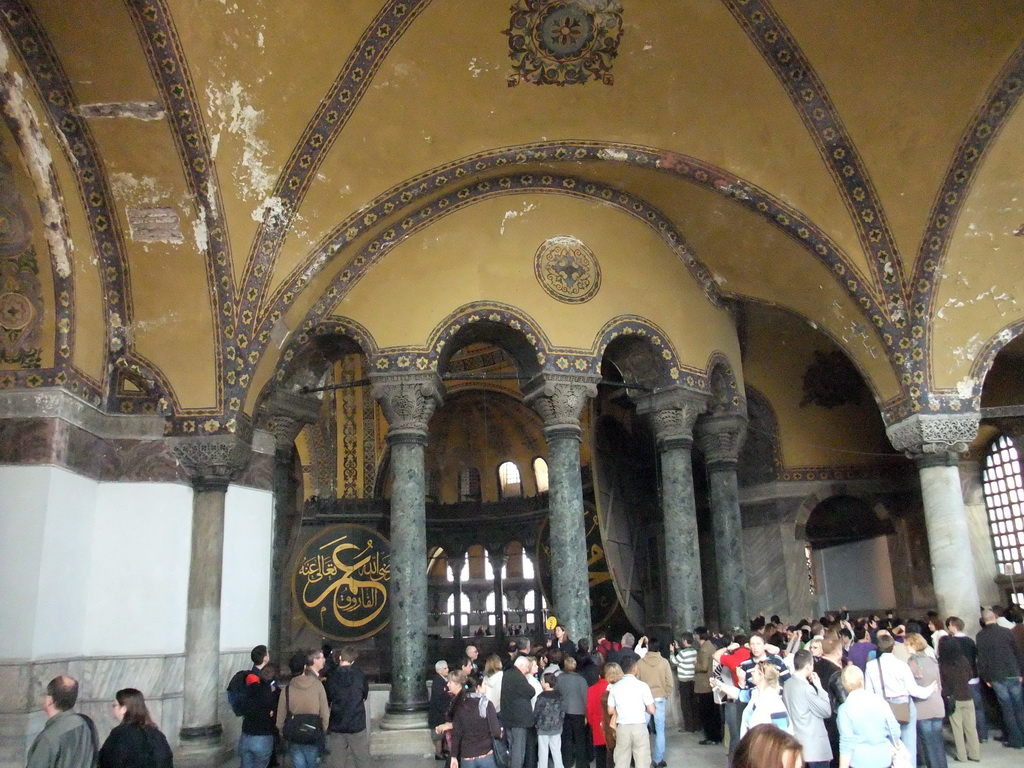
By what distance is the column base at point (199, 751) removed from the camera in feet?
24.2

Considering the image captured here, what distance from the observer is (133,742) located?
368 cm

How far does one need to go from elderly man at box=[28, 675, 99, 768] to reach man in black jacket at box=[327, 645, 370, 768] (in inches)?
85.8

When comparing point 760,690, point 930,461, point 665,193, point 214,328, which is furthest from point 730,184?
point 760,690

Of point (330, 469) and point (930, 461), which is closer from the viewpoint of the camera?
point (930, 461)

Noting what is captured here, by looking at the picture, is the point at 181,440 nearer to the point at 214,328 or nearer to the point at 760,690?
the point at 214,328

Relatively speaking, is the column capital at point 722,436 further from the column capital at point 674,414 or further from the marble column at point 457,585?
the marble column at point 457,585

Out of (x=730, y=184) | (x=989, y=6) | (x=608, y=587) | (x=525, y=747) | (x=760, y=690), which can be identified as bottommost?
(x=525, y=747)

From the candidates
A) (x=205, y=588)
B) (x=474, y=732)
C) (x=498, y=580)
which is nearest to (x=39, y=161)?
(x=205, y=588)

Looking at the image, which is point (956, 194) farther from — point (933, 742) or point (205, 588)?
point (205, 588)

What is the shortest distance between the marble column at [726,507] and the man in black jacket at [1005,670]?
3.45 m

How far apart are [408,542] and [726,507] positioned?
4.09 m

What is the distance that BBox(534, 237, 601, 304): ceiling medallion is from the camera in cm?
971

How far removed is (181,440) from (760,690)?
18.5 feet

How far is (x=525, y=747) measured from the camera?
18.9ft
